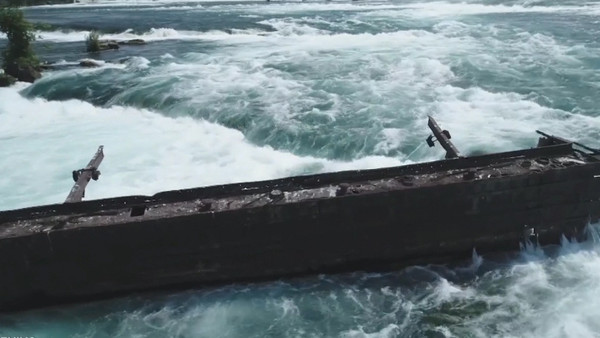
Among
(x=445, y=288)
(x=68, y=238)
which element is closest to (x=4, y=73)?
(x=68, y=238)

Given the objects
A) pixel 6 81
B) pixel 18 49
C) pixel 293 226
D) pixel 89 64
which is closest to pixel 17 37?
pixel 18 49

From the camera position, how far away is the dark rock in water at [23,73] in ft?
84.6

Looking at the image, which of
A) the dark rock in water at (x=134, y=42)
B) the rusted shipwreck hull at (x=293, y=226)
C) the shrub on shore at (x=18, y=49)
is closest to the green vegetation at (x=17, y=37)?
the shrub on shore at (x=18, y=49)

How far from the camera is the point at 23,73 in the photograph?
25.9 metres

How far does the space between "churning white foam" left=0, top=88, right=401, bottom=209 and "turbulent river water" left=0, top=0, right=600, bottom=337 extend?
77mm

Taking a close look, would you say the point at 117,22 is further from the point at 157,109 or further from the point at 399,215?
the point at 399,215

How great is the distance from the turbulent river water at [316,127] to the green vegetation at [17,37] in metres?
2.21

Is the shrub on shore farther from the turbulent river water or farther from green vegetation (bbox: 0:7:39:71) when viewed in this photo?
the turbulent river water

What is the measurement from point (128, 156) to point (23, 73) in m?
13.6

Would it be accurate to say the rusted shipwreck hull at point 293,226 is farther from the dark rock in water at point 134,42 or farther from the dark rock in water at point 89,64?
the dark rock in water at point 134,42

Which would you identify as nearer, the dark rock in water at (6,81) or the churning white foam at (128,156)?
the churning white foam at (128,156)

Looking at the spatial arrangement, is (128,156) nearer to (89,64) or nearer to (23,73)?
(23,73)

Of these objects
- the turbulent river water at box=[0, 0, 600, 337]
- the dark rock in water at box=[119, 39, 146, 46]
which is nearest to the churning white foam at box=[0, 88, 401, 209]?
the turbulent river water at box=[0, 0, 600, 337]

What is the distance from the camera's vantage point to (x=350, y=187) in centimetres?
947
